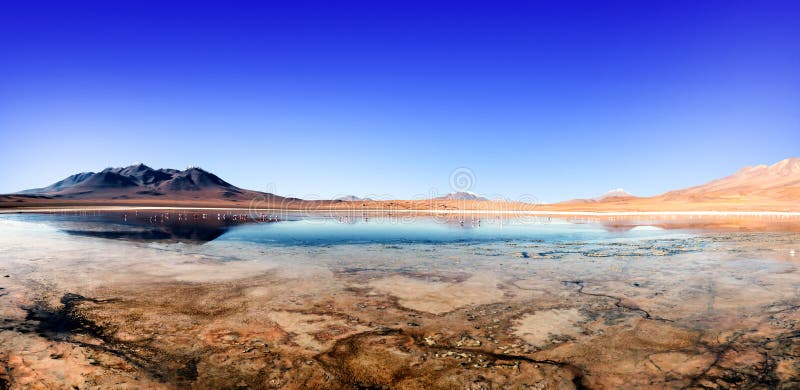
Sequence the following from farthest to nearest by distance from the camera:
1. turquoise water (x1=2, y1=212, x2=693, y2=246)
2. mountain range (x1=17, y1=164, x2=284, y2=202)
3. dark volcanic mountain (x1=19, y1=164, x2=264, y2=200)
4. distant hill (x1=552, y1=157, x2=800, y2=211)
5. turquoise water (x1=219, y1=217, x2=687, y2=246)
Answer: dark volcanic mountain (x1=19, y1=164, x2=264, y2=200) → mountain range (x1=17, y1=164, x2=284, y2=202) → distant hill (x1=552, y1=157, x2=800, y2=211) → turquoise water (x1=219, y1=217, x2=687, y2=246) → turquoise water (x1=2, y1=212, x2=693, y2=246)

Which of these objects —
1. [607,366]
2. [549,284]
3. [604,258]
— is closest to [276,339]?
[607,366]

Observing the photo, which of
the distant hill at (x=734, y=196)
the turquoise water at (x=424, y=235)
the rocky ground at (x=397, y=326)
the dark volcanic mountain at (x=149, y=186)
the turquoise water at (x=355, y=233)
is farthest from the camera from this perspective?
the dark volcanic mountain at (x=149, y=186)

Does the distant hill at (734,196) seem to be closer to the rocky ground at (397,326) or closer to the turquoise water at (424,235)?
the turquoise water at (424,235)

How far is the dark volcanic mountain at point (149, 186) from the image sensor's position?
14788 centimetres

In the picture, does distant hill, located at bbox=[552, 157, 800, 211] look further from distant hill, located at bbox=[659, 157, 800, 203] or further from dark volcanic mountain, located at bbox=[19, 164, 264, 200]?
dark volcanic mountain, located at bbox=[19, 164, 264, 200]

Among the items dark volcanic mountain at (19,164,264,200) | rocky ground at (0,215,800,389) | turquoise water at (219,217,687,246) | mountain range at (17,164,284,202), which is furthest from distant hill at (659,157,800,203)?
dark volcanic mountain at (19,164,264,200)

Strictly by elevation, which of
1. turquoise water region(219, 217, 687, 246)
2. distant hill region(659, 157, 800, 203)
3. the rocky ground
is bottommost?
the rocky ground

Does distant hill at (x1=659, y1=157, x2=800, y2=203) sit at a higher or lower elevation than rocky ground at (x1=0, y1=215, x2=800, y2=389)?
higher

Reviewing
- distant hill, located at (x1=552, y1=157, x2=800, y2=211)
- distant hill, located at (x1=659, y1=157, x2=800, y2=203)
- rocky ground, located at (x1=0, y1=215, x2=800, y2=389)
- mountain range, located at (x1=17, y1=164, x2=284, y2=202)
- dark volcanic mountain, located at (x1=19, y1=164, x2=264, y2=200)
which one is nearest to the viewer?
rocky ground, located at (x1=0, y1=215, x2=800, y2=389)

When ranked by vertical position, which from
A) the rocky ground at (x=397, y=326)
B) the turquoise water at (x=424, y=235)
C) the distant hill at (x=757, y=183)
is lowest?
the rocky ground at (x=397, y=326)

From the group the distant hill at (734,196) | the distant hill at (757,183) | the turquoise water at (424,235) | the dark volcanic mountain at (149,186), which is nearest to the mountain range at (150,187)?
the dark volcanic mountain at (149,186)

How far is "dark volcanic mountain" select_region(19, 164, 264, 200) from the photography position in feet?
485

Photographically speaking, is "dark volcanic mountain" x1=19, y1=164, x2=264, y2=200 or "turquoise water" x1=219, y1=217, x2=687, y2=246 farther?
"dark volcanic mountain" x1=19, y1=164, x2=264, y2=200

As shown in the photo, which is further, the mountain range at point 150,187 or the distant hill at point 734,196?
the mountain range at point 150,187
